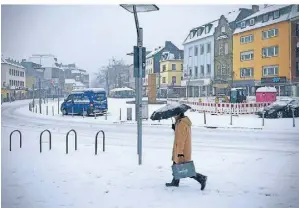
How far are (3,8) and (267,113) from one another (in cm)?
Answer: 726

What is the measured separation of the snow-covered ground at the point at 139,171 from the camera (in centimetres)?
382

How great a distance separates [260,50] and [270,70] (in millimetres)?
631

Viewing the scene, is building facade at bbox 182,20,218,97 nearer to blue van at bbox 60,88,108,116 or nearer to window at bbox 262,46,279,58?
window at bbox 262,46,279,58

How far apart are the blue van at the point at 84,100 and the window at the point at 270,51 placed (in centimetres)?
392

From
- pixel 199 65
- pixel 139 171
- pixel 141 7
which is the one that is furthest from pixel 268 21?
pixel 139 171

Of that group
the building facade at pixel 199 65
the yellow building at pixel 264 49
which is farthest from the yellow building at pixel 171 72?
the yellow building at pixel 264 49

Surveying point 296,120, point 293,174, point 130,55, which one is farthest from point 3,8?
point 296,120

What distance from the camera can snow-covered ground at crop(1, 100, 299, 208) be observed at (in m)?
3.82

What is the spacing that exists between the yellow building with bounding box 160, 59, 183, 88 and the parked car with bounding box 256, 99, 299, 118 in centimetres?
249

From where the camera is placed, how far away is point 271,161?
532cm

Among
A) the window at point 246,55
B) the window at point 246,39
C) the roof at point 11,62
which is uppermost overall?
the window at point 246,39

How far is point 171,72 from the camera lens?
25.4 ft

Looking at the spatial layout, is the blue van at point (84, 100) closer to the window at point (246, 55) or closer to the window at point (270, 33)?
the window at point (246, 55)

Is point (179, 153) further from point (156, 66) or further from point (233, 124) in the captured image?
point (233, 124)
